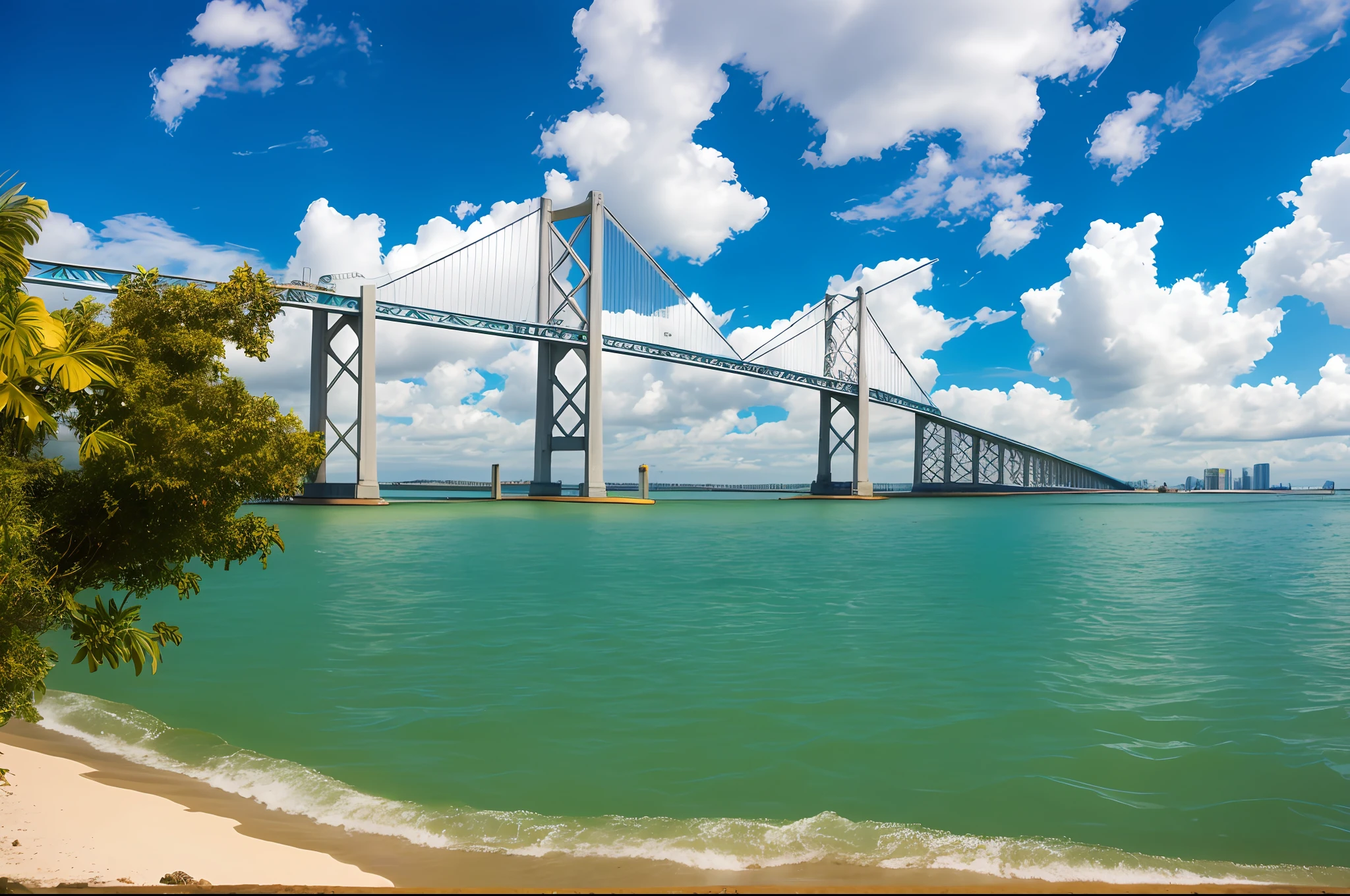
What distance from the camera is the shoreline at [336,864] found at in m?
3.91

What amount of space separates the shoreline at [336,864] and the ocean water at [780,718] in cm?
21

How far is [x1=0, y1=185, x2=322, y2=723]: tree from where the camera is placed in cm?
511

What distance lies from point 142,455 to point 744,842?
495 cm

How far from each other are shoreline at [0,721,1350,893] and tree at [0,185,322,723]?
3.02 ft

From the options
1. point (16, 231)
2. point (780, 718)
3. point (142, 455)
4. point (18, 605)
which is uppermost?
point (16, 231)

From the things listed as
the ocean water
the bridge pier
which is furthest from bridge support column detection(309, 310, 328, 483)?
the ocean water

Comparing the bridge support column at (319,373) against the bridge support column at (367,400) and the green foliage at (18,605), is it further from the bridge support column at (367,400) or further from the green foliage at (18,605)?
the green foliage at (18,605)

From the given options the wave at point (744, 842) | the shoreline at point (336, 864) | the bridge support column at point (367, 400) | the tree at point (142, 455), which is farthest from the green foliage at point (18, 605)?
the bridge support column at point (367, 400)

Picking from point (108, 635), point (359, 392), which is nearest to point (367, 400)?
point (359, 392)

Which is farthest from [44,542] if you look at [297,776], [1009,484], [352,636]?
[1009,484]

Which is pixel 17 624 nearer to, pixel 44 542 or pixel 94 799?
pixel 44 542

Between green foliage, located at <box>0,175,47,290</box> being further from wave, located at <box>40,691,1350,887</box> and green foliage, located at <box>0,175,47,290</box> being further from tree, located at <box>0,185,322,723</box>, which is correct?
wave, located at <box>40,691,1350,887</box>

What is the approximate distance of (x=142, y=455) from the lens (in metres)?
5.43

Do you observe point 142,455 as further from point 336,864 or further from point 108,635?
point 336,864
